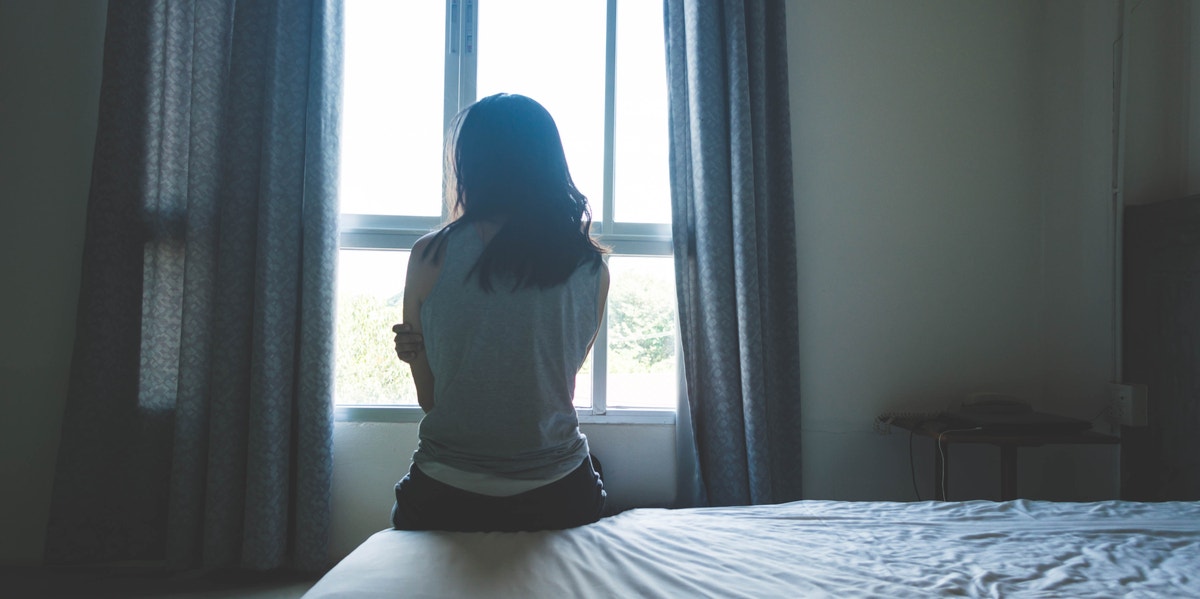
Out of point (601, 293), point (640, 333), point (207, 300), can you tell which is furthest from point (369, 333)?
point (601, 293)

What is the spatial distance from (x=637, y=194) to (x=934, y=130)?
1202 mm

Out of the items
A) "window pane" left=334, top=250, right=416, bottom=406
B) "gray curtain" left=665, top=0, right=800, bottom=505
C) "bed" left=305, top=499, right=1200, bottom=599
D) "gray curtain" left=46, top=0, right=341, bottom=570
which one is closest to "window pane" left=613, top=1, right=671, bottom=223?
"gray curtain" left=665, top=0, right=800, bottom=505

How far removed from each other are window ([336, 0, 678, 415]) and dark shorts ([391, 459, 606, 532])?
1.36 metres

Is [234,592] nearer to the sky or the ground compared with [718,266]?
nearer to the ground

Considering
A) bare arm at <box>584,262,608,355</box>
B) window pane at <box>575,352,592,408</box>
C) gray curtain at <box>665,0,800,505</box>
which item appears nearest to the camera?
bare arm at <box>584,262,608,355</box>

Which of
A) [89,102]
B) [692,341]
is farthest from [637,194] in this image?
[89,102]

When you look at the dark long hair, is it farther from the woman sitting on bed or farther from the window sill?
the window sill

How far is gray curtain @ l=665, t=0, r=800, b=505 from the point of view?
2.09 metres

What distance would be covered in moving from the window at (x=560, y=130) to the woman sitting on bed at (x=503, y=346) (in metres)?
1.31

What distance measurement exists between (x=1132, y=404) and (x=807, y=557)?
1.78m

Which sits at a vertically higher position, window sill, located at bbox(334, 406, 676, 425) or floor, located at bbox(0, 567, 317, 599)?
window sill, located at bbox(334, 406, 676, 425)

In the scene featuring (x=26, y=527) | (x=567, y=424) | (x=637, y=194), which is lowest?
(x=26, y=527)

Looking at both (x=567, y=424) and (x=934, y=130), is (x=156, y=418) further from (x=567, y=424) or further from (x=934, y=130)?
(x=934, y=130)

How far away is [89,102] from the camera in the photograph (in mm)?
2166
